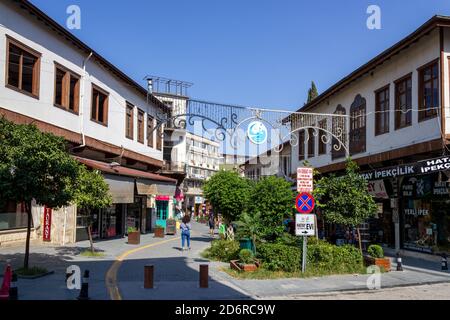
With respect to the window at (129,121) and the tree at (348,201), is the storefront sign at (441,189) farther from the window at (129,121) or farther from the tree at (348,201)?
the window at (129,121)

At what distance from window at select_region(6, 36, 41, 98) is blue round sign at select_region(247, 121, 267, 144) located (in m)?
8.76

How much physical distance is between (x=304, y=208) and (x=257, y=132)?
14.7ft

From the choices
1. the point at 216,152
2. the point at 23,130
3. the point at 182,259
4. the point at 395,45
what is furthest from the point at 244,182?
the point at 216,152

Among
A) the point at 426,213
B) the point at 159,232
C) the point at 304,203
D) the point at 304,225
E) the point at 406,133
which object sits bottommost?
the point at 159,232

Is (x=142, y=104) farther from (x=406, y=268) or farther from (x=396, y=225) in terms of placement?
(x=406, y=268)

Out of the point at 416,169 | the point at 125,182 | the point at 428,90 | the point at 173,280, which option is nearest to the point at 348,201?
the point at 416,169

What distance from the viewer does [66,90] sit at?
21.2 meters

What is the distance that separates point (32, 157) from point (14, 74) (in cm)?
659

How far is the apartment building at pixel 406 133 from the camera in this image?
16.4 meters

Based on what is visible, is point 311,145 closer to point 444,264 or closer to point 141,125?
point 141,125

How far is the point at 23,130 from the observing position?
13.0 meters

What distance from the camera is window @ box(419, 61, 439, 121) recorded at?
1671 centimetres

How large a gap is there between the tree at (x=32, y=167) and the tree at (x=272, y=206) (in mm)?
6408

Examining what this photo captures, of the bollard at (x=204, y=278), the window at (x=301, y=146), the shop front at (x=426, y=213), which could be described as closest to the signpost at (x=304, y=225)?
the bollard at (x=204, y=278)
